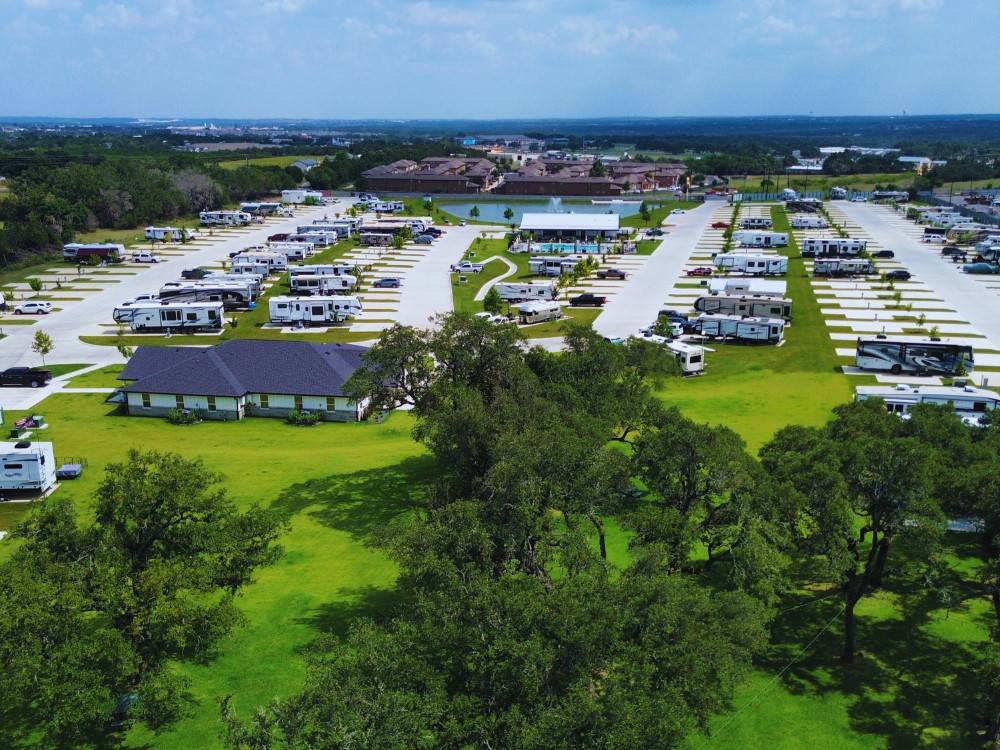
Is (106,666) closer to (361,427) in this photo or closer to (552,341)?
(361,427)

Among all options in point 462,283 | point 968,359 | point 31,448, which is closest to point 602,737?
point 31,448

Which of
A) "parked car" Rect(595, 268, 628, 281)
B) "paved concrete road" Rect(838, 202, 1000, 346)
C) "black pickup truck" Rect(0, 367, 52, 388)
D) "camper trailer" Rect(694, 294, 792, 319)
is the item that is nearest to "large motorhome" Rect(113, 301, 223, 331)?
"black pickup truck" Rect(0, 367, 52, 388)

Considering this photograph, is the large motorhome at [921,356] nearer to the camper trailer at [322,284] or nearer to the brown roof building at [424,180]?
the camper trailer at [322,284]

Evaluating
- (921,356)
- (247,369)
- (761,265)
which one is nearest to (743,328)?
(921,356)

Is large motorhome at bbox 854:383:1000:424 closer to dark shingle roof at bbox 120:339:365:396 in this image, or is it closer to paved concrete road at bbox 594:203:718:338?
paved concrete road at bbox 594:203:718:338

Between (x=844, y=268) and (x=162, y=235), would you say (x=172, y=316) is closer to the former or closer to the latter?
(x=162, y=235)

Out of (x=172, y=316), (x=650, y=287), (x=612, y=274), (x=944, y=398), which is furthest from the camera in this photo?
(x=612, y=274)

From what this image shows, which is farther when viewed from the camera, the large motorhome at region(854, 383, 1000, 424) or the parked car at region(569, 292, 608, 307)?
the parked car at region(569, 292, 608, 307)
